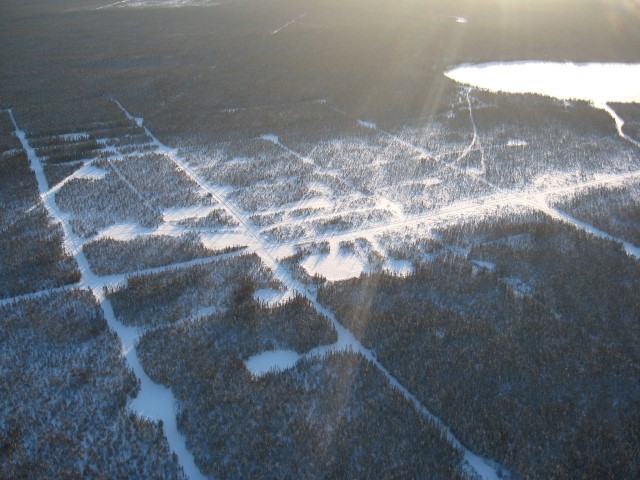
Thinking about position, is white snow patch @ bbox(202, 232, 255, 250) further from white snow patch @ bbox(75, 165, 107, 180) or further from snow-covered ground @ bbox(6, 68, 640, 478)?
white snow patch @ bbox(75, 165, 107, 180)

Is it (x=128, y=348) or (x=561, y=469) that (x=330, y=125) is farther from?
(x=561, y=469)

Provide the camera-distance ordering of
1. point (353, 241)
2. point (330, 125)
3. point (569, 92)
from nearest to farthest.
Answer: point (353, 241), point (330, 125), point (569, 92)

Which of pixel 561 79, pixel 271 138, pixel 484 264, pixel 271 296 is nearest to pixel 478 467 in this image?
pixel 271 296

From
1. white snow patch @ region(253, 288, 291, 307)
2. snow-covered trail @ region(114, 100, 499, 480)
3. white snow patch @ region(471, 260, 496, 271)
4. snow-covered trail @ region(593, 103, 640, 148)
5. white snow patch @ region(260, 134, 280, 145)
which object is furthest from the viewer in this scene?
snow-covered trail @ region(593, 103, 640, 148)

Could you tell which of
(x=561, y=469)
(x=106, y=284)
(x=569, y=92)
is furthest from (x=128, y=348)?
(x=569, y=92)

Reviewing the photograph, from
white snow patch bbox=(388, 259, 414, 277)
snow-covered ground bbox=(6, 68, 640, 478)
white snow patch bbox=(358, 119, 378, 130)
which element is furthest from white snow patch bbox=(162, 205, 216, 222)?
white snow patch bbox=(358, 119, 378, 130)

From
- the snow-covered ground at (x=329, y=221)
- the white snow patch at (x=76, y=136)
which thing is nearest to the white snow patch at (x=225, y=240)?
the snow-covered ground at (x=329, y=221)
